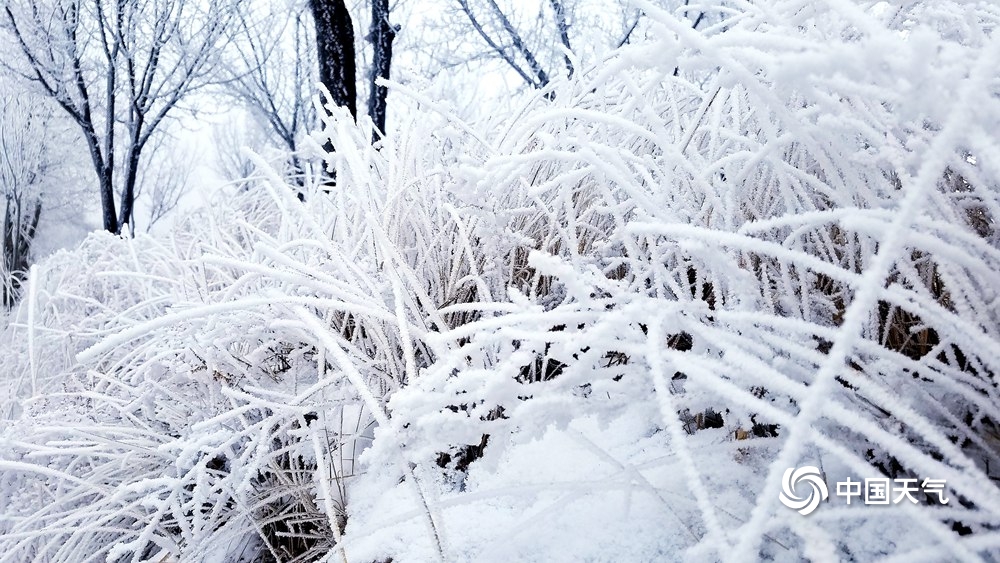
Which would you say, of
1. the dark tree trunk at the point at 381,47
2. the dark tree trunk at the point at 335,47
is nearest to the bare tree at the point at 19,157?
the dark tree trunk at the point at 381,47

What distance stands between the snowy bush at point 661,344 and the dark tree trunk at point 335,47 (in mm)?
2895

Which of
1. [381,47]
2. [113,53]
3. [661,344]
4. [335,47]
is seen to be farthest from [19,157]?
[661,344]

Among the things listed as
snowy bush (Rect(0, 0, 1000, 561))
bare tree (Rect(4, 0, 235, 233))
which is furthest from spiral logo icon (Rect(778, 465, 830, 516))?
bare tree (Rect(4, 0, 235, 233))

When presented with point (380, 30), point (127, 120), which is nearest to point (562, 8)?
point (380, 30)

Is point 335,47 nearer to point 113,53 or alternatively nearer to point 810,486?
point 113,53

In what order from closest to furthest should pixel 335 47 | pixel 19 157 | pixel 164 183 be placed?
pixel 335 47 < pixel 19 157 < pixel 164 183

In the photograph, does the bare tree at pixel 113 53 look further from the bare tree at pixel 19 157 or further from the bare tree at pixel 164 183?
the bare tree at pixel 164 183

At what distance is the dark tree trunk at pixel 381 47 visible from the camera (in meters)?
5.07

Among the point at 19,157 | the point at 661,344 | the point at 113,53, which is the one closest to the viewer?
the point at 661,344

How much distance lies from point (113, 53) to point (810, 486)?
7.07m

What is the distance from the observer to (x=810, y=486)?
42cm

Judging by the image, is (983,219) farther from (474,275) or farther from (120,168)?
(120,168)

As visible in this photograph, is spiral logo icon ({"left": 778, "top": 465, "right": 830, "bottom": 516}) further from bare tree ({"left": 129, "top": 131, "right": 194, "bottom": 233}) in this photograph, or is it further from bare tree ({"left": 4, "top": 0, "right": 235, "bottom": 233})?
bare tree ({"left": 129, "top": 131, "right": 194, "bottom": 233})

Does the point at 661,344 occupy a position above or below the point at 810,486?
above
